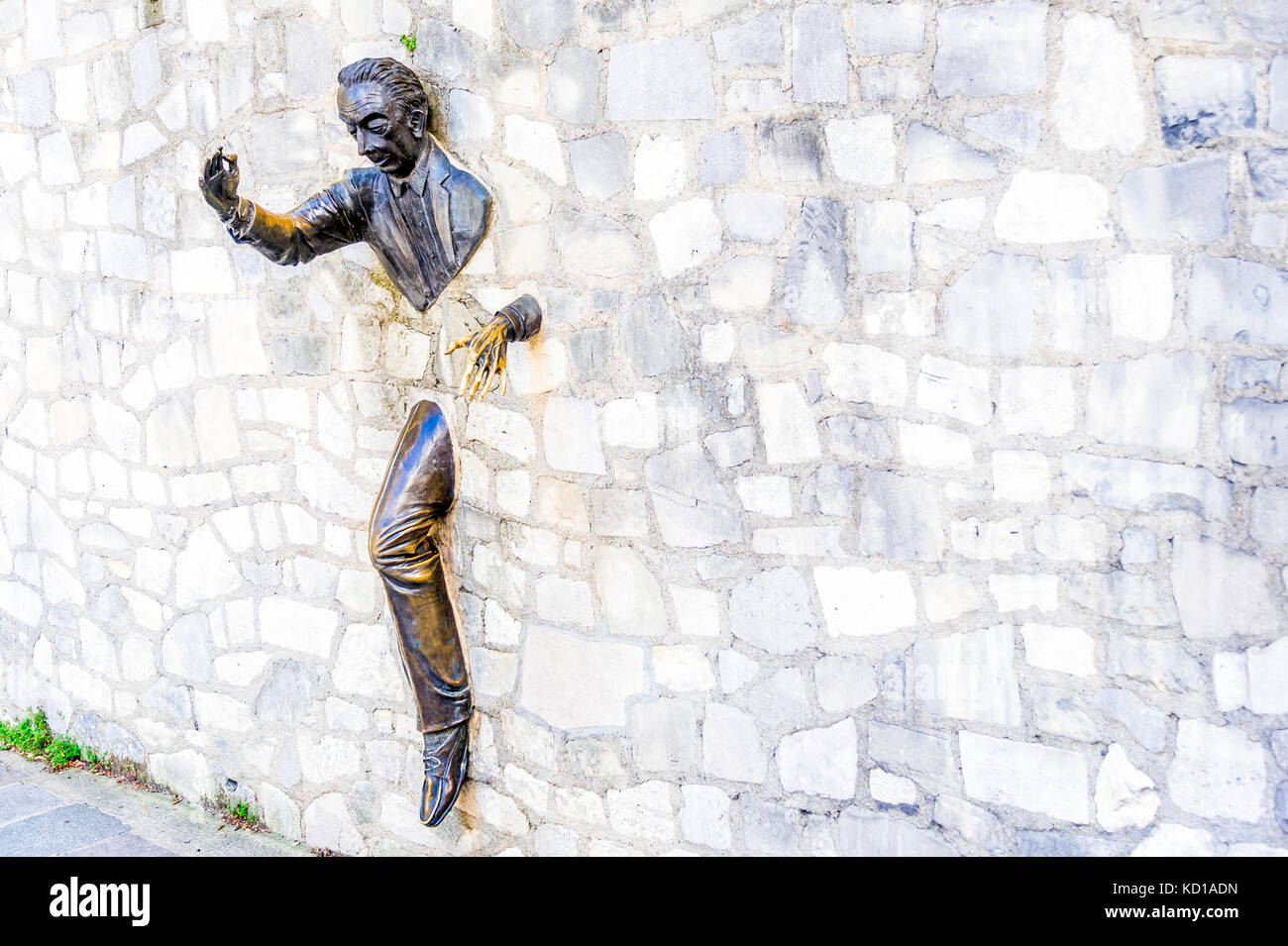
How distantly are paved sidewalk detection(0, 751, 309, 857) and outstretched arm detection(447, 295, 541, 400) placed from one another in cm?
202

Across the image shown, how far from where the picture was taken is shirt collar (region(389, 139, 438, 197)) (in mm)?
→ 2947

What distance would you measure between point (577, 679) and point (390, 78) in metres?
1.73

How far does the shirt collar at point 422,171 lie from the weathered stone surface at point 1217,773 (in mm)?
2345

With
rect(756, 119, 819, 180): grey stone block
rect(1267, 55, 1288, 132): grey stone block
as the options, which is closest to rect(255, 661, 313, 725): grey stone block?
rect(756, 119, 819, 180): grey stone block

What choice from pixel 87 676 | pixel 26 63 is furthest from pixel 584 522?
pixel 26 63

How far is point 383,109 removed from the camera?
281 cm

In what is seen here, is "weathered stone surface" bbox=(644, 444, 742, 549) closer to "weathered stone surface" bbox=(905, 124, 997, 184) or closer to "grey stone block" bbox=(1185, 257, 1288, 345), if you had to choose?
"weathered stone surface" bbox=(905, 124, 997, 184)

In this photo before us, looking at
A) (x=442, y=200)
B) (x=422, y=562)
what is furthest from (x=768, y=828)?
(x=442, y=200)

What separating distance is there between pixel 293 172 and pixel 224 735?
6.72 feet

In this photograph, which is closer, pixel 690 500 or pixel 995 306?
pixel 995 306

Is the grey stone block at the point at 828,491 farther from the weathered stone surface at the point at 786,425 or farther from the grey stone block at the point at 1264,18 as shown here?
the grey stone block at the point at 1264,18

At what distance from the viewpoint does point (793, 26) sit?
98.5 inches

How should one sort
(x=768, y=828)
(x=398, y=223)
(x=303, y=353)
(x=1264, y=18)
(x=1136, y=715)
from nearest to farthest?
1. (x=1264, y=18)
2. (x=1136, y=715)
3. (x=768, y=828)
4. (x=398, y=223)
5. (x=303, y=353)

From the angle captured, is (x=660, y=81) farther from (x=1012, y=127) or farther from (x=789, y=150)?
(x=1012, y=127)
